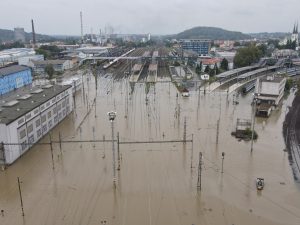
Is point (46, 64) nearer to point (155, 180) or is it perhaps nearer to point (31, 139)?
point (31, 139)

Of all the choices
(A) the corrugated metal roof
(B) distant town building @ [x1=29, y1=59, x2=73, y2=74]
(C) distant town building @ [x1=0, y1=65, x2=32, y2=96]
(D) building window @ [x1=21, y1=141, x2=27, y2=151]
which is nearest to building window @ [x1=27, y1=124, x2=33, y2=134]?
(D) building window @ [x1=21, y1=141, x2=27, y2=151]

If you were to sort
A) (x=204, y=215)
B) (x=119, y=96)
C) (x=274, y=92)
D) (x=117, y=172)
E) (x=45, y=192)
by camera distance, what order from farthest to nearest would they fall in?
(x=119, y=96) < (x=274, y=92) < (x=117, y=172) < (x=45, y=192) < (x=204, y=215)

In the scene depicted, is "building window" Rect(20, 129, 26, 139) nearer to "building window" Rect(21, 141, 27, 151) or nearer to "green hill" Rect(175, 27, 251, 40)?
"building window" Rect(21, 141, 27, 151)

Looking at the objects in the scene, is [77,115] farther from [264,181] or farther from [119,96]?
[264,181]

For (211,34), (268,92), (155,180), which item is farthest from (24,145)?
(211,34)

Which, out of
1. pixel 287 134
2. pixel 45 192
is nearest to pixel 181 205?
pixel 45 192

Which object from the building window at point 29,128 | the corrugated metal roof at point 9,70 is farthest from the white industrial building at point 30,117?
the corrugated metal roof at point 9,70
